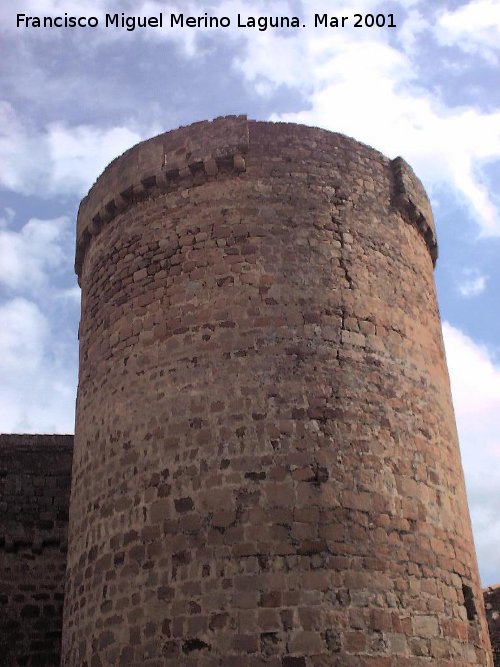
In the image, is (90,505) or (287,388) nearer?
(287,388)

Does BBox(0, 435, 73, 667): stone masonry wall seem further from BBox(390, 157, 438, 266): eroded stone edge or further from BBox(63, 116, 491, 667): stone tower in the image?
BBox(390, 157, 438, 266): eroded stone edge

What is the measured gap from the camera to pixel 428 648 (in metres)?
6.04

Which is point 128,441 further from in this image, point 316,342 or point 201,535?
point 316,342

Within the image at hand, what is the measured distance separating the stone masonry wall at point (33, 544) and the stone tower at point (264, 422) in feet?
8.06

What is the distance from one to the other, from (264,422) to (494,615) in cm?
473

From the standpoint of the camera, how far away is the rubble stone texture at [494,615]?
9.40 metres

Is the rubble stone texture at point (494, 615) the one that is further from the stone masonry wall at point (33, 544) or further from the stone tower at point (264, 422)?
the stone masonry wall at point (33, 544)

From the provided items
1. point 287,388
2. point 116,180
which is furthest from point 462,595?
point 116,180

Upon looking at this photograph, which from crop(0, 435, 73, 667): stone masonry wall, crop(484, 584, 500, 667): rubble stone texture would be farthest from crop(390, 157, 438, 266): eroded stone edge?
crop(0, 435, 73, 667): stone masonry wall

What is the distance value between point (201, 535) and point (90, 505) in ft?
4.75

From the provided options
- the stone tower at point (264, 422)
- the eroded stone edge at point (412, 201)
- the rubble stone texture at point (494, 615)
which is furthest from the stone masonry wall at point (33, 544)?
the eroded stone edge at point (412, 201)

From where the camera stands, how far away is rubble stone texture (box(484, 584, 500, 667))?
9.40 meters

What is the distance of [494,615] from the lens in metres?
9.41

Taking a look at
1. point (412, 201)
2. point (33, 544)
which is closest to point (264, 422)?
point (412, 201)
